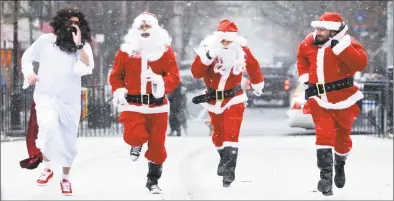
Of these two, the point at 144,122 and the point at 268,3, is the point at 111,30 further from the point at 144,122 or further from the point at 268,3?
the point at 144,122

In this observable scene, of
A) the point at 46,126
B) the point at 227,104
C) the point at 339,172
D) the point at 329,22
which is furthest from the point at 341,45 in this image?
the point at 46,126

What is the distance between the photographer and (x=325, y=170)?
10.5 metres

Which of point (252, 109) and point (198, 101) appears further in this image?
point (252, 109)

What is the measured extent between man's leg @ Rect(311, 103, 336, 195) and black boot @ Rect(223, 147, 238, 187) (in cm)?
98

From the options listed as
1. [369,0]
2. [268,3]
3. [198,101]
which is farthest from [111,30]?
[198,101]

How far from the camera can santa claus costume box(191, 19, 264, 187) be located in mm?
11344

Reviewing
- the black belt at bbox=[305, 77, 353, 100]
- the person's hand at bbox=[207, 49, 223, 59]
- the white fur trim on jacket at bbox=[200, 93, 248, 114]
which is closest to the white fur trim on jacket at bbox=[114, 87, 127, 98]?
the person's hand at bbox=[207, 49, 223, 59]

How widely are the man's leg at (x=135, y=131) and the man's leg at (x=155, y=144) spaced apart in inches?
3.9

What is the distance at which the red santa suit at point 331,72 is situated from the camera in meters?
10.5

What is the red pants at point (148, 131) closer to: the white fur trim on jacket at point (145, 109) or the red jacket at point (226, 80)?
the white fur trim on jacket at point (145, 109)

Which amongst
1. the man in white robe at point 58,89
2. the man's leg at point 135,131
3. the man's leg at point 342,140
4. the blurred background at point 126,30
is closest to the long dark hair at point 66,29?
the man in white robe at point 58,89

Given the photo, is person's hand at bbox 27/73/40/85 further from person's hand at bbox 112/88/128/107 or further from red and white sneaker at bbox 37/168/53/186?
red and white sneaker at bbox 37/168/53/186

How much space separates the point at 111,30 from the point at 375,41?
10.4m

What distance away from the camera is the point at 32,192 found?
10.5 metres
